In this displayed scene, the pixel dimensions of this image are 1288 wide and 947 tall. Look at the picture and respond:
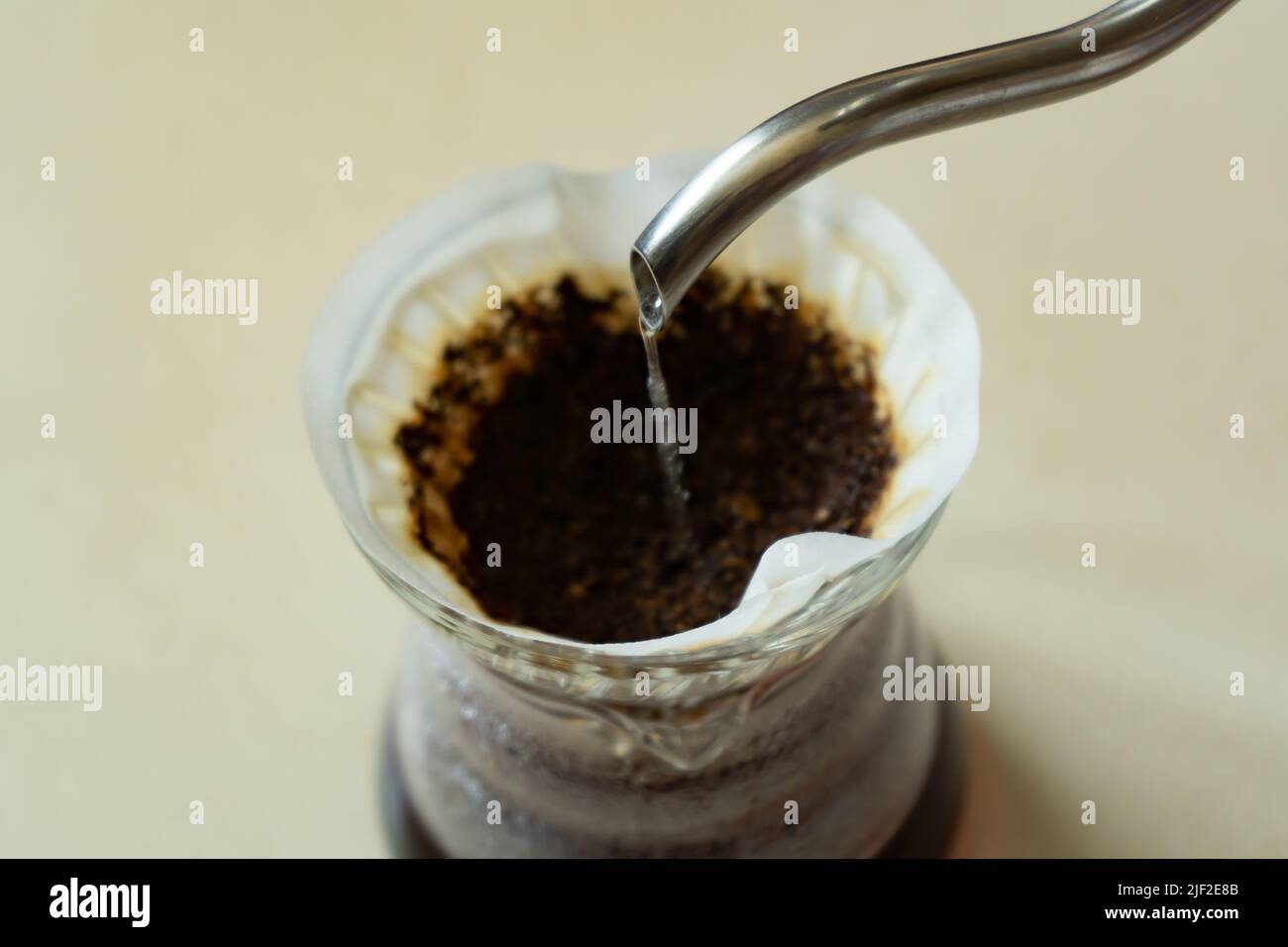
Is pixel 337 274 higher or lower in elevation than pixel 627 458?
higher

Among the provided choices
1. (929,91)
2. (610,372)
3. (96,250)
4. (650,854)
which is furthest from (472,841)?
(96,250)

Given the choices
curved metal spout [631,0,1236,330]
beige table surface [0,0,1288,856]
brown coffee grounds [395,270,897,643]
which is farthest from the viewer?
beige table surface [0,0,1288,856]

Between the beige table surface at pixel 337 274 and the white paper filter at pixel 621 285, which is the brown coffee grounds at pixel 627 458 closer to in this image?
the white paper filter at pixel 621 285

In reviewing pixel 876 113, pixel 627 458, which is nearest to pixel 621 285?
pixel 627 458

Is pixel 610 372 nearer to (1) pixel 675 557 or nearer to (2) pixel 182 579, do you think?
(1) pixel 675 557

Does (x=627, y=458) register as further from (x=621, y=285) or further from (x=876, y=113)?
(x=876, y=113)

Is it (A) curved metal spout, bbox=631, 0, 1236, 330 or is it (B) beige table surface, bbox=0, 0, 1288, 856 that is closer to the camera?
(A) curved metal spout, bbox=631, 0, 1236, 330

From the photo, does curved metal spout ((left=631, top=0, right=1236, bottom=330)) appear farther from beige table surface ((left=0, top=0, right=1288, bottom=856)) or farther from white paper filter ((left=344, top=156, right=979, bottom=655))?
beige table surface ((left=0, top=0, right=1288, bottom=856))

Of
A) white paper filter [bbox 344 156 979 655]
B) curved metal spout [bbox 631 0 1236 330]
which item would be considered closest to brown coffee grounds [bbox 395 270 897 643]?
white paper filter [bbox 344 156 979 655]
